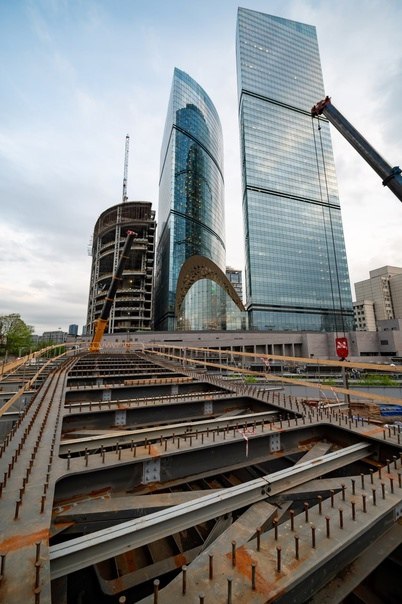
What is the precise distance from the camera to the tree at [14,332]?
179 ft

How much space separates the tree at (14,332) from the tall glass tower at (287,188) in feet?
187

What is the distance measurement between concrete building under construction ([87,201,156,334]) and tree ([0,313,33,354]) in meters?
17.5

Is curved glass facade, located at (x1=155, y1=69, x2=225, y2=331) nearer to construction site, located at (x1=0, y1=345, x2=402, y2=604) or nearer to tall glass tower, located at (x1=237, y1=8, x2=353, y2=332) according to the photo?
tall glass tower, located at (x1=237, y1=8, x2=353, y2=332)

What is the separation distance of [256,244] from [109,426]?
78513mm

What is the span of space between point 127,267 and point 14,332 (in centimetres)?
3197

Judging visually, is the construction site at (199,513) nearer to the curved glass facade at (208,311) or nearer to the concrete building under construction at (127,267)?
the concrete building under construction at (127,267)

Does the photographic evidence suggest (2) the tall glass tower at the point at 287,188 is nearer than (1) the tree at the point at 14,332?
No

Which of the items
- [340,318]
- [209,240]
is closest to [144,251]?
[209,240]

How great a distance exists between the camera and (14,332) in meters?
57.6

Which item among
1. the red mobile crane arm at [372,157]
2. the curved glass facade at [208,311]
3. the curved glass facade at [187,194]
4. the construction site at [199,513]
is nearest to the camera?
the construction site at [199,513]

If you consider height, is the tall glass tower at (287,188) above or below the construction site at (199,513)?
above

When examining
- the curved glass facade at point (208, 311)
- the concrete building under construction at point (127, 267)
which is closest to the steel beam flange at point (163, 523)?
the concrete building under construction at point (127, 267)

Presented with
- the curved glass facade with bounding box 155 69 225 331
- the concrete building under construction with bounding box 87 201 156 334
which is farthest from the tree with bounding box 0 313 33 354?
the curved glass facade with bounding box 155 69 225 331

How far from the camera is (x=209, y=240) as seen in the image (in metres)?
Answer: 95.4
